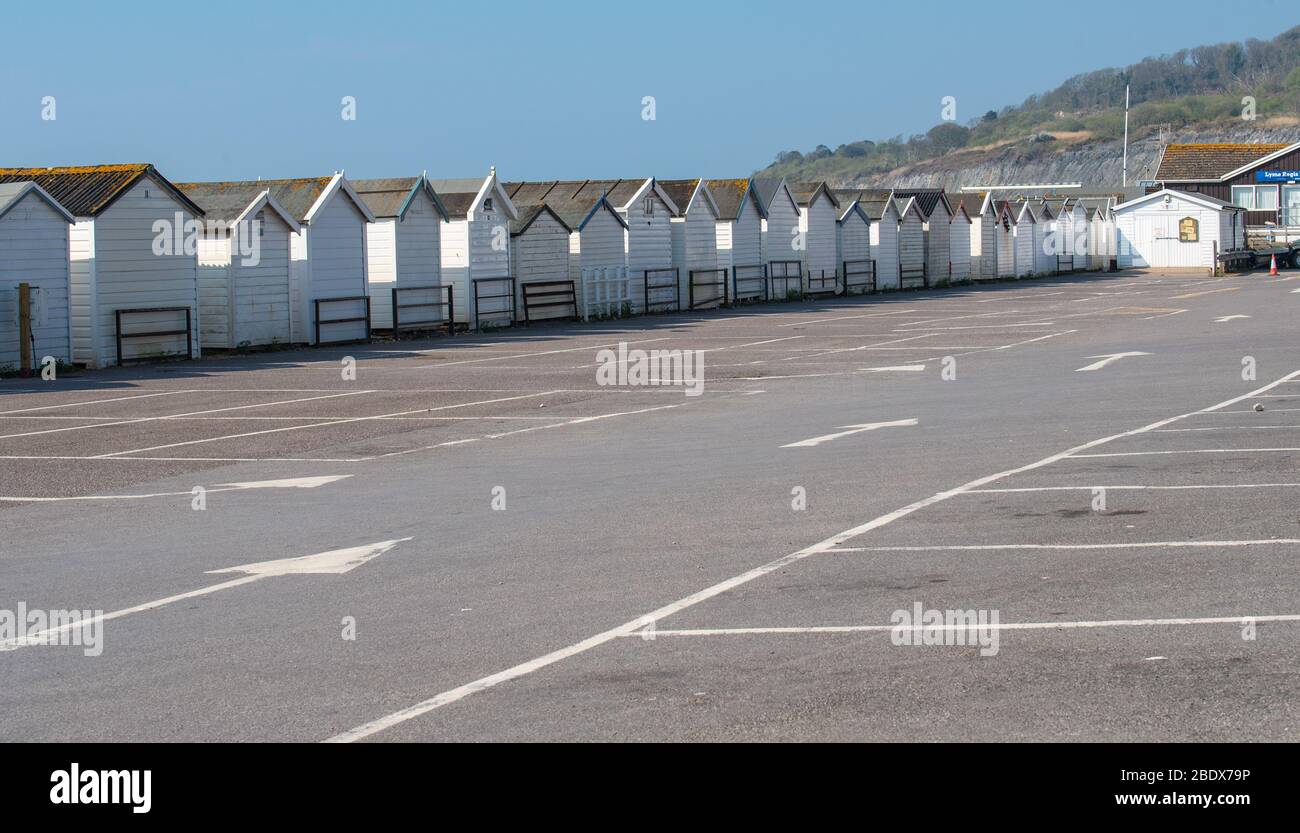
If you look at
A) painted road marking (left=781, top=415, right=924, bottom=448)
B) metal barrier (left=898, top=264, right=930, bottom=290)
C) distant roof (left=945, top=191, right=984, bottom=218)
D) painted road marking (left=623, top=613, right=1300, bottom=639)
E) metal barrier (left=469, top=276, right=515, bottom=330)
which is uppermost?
distant roof (left=945, top=191, right=984, bottom=218)

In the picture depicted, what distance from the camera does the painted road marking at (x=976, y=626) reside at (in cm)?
824

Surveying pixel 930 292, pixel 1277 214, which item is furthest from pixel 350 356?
pixel 1277 214

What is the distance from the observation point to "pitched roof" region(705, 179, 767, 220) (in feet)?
185

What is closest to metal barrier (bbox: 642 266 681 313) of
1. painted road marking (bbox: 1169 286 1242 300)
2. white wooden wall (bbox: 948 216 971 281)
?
painted road marking (bbox: 1169 286 1242 300)

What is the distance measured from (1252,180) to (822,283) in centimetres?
3917

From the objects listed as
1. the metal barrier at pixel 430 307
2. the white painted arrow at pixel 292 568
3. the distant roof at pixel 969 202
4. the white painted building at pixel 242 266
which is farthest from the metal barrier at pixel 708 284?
the white painted arrow at pixel 292 568

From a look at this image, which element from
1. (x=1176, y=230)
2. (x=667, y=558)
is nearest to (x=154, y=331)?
(x=667, y=558)

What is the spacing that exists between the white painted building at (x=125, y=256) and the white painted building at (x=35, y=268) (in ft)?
2.29

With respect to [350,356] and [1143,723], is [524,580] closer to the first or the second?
[1143,723]

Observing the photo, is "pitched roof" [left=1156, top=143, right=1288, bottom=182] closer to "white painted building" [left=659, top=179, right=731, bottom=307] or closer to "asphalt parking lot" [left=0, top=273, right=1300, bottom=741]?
"white painted building" [left=659, top=179, right=731, bottom=307]

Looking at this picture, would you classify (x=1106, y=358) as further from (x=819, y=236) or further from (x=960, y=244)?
(x=960, y=244)

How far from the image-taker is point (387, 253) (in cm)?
4116

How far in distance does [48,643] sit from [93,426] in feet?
39.8

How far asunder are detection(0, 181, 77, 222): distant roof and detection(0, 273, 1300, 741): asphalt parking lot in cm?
602
